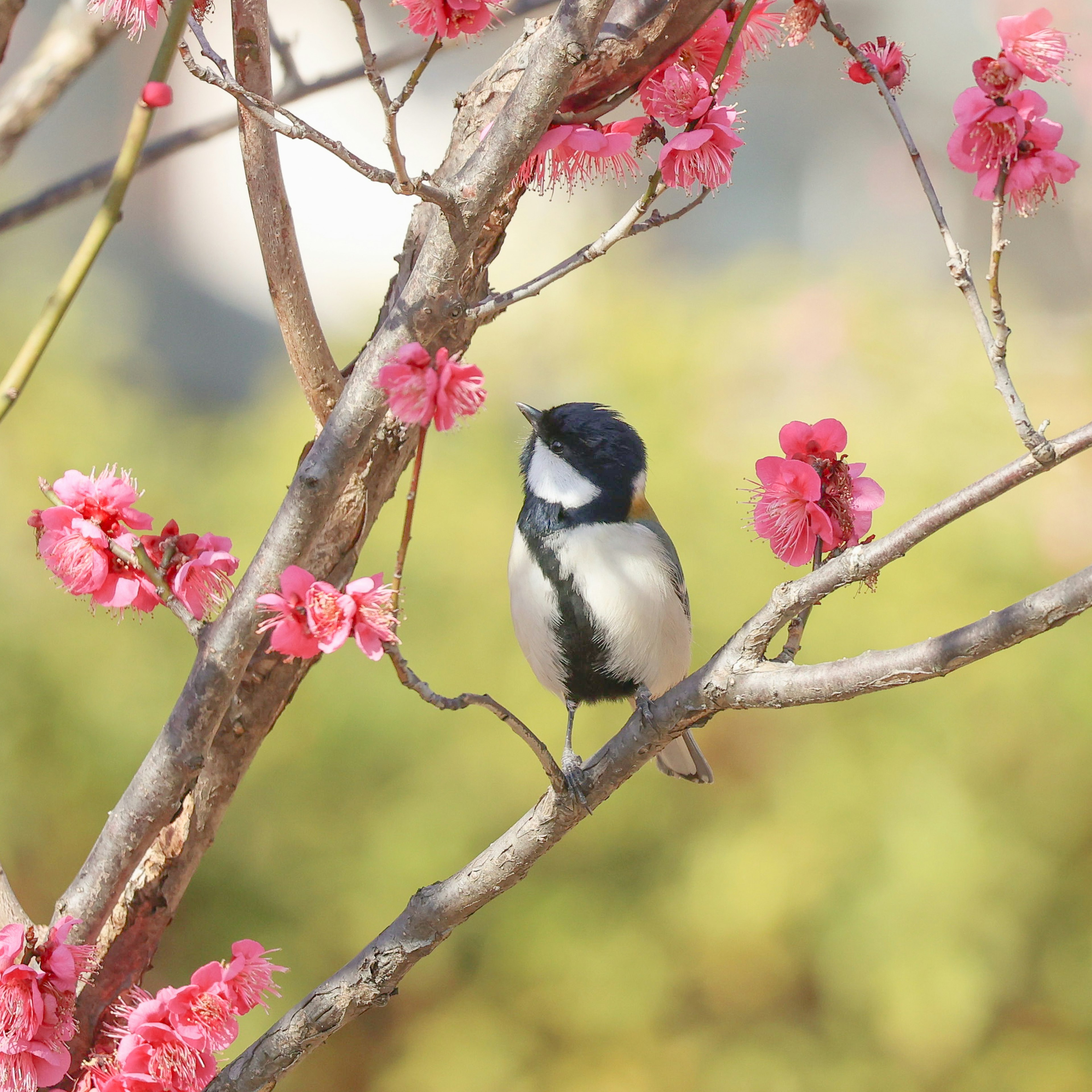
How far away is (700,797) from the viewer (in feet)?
7.64

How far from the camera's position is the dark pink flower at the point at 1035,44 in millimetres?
877

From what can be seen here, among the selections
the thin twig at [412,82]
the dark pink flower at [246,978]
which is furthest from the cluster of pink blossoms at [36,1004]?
the thin twig at [412,82]

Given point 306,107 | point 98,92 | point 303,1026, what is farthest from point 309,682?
point 98,92

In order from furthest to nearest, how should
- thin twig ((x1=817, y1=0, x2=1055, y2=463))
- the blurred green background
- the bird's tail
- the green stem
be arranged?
the blurred green background < the bird's tail < thin twig ((x1=817, y1=0, x2=1055, y2=463)) < the green stem

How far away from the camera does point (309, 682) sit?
240 centimetres

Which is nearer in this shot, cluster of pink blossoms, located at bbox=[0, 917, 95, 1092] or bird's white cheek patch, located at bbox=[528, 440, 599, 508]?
cluster of pink blossoms, located at bbox=[0, 917, 95, 1092]

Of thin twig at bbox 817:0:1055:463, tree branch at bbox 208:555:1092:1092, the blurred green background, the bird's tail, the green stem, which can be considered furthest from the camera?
the blurred green background

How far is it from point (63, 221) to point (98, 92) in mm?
1295

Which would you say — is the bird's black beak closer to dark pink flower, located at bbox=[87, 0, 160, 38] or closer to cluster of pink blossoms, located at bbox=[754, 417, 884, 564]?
cluster of pink blossoms, located at bbox=[754, 417, 884, 564]

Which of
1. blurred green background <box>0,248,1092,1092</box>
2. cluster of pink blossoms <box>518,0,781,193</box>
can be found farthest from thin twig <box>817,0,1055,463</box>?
blurred green background <box>0,248,1092,1092</box>

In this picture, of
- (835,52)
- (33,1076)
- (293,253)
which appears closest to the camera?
(33,1076)

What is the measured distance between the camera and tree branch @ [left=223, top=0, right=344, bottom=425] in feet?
3.40

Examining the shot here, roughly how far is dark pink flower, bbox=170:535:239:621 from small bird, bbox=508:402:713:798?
55 centimetres

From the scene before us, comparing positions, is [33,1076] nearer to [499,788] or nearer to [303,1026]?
[303,1026]
